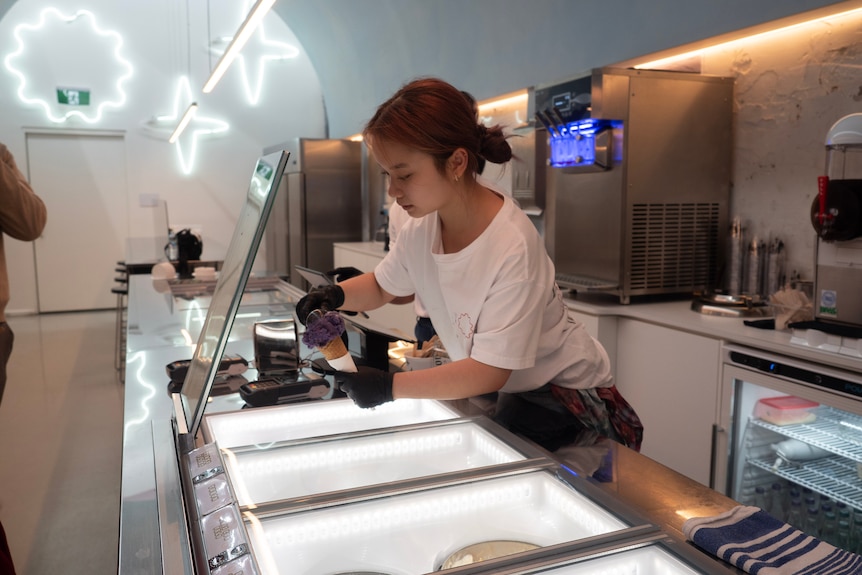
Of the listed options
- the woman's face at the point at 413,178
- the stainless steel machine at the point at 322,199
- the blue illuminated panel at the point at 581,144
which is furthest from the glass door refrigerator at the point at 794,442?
the stainless steel machine at the point at 322,199

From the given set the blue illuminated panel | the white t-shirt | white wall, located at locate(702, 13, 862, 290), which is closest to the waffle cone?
the white t-shirt

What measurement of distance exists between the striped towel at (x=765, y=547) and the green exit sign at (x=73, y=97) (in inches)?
357

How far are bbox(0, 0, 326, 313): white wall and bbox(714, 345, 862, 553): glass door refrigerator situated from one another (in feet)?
21.6

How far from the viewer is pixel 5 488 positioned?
344 centimetres

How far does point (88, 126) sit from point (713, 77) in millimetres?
7664

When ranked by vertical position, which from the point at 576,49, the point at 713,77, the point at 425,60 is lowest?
the point at 713,77

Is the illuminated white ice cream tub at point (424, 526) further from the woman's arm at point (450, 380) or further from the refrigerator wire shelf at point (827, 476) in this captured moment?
the refrigerator wire shelf at point (827, 476)

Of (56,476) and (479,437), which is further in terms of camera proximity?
(56,476)

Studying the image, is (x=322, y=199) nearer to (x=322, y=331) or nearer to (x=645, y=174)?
(x=645, y=174)

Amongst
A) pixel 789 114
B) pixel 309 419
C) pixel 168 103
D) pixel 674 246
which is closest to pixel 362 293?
pixel 309 419

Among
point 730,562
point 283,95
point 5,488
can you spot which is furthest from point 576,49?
point 283,95

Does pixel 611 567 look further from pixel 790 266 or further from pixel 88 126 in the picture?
pixel 88 126

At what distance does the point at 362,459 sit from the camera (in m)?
1.22

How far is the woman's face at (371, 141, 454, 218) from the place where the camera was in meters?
1.38
